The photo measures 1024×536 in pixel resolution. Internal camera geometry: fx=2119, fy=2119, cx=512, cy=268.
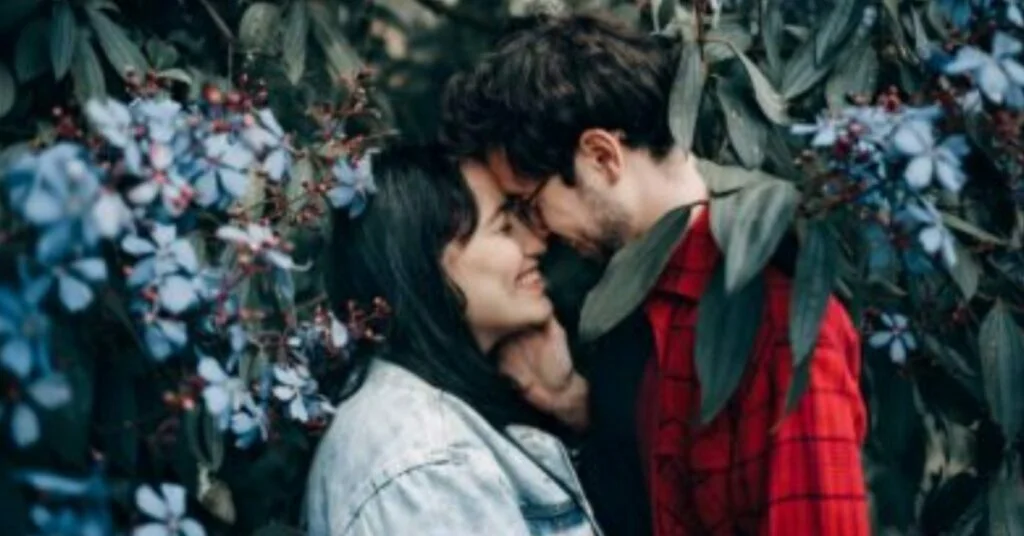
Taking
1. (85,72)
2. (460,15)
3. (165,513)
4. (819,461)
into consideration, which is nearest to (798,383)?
(819,461)

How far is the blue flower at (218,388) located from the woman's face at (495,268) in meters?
0.47

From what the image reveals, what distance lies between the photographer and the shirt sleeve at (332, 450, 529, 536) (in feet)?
7.32

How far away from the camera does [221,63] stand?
254 cm

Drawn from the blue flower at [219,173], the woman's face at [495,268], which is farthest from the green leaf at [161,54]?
the blue flower at [219,173]

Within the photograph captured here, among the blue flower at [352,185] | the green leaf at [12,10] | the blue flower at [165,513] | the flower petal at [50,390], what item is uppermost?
the green leaf at [12,10]

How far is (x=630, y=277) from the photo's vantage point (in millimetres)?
2037

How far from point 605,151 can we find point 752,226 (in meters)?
0.50

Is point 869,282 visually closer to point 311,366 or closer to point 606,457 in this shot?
point 606,457

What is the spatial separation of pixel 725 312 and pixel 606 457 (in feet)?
1.89

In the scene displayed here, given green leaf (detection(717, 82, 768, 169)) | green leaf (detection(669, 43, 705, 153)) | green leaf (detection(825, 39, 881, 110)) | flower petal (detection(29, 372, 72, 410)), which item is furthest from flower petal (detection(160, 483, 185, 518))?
green leaf (detection(825, 39, 881, 110))

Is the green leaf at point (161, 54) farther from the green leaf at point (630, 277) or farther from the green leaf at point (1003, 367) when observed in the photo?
the green leaf at point (1003, 367)

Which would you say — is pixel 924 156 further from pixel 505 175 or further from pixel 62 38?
pixel 62 38

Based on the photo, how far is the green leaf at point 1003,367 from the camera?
2293 mm

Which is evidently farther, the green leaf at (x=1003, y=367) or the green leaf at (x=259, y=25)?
the green leaf at (x=259, y=25)
